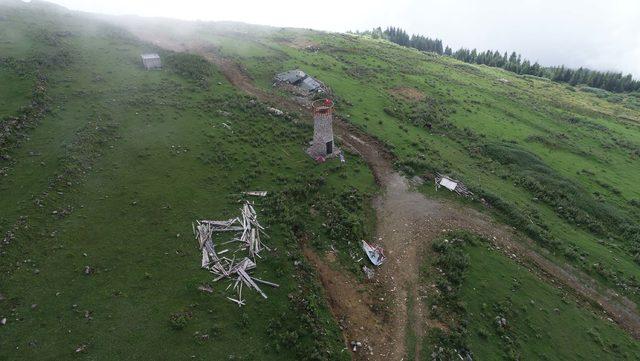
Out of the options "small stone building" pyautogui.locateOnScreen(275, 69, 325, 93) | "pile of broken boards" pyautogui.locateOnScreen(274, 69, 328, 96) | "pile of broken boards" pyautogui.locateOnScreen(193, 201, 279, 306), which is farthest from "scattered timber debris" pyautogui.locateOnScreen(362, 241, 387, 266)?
"small stone building" pyautogui.locateOnScreen(275, 69, 325, 93)

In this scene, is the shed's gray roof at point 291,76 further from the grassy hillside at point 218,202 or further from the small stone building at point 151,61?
the small stone building at point 151,61

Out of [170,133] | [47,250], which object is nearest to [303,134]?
[170,133]

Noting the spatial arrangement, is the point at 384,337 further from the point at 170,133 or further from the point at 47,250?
the point at 170,133

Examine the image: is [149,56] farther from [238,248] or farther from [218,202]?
[238,248]

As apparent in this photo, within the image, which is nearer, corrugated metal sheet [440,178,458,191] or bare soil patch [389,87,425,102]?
corrugated metal sheet [440,178,458,191]

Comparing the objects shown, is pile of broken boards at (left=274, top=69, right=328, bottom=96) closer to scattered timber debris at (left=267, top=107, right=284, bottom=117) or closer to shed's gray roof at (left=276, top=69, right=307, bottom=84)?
shed's gray roof at (left=276, top=69, right=307, bottom=84)

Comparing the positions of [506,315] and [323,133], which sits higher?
[323,133]

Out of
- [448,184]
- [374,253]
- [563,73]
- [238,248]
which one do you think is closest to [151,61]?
[238,248]
